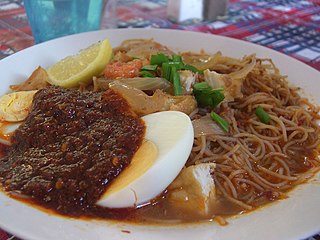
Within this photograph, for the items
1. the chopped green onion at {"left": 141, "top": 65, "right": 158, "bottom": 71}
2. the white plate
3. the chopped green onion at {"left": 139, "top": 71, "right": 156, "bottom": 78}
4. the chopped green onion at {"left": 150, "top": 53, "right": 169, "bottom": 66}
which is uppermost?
the chopped green onion at {"left": 150, "top": 53, "right": 169, "bottom": 66}

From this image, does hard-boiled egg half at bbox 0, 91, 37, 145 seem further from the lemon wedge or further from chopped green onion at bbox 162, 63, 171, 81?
chopped green onion at bbox 162, 63, 171, 81

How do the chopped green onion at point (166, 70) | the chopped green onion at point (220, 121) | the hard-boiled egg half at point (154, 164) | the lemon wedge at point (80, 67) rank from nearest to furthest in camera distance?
the hard-boiled egg half at point (154, 164)
the chopped green onion at point (220, 121)
the chopped green onion at point (166, 70)
the lemon wedge at point (80, 67)

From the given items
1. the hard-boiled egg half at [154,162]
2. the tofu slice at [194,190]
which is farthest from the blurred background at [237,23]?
the tofu slice at [194,190]

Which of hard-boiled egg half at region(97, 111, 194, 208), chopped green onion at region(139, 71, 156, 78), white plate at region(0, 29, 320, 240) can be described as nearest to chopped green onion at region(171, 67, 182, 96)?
chopped green onion at region(139, 71, 156, 78)

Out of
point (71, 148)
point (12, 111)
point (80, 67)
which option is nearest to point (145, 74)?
point (80, 67)

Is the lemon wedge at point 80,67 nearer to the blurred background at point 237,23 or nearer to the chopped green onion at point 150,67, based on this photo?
the chopped green onion at point 150,67

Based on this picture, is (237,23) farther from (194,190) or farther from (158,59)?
(194,190)

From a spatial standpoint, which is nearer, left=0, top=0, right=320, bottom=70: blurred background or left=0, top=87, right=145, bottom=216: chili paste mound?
left=0, top=87, right=145, bottom=216: chili paste mound
